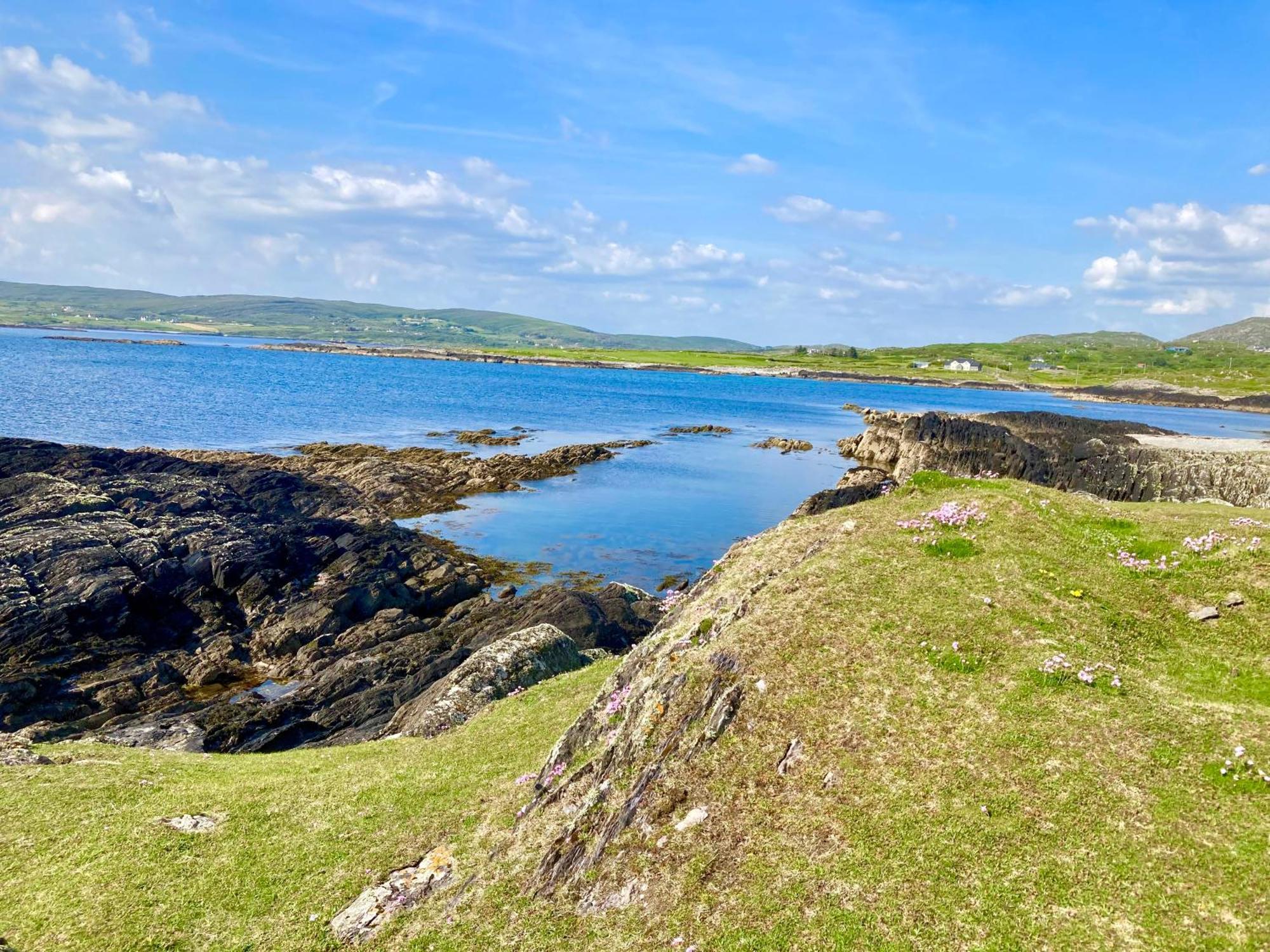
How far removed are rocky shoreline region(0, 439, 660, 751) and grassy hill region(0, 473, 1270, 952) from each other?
25.6 feet

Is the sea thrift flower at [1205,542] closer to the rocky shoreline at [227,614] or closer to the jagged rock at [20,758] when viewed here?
the rocky shoreline at [227,614]

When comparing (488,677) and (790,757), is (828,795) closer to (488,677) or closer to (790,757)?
(790,757)

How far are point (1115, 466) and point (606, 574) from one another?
54.5 meters

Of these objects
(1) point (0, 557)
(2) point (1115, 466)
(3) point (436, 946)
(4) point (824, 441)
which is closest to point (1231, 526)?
(3) point (436, 946)

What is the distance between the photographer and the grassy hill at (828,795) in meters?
12.1

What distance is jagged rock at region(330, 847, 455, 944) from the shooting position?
47.2ft

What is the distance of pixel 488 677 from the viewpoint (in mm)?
26938

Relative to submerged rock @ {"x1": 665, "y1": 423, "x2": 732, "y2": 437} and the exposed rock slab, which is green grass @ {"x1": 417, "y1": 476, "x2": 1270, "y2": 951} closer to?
the exposed rock slab

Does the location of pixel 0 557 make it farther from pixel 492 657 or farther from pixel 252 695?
pixel 492 657

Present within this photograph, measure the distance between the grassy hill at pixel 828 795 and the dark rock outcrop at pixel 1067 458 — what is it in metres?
56.9

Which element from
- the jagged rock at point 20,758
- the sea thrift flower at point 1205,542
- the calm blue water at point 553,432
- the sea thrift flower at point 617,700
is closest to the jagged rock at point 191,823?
the jagged rock at point 20,758

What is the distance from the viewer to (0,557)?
1576 inches

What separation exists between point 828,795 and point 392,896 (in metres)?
8.86

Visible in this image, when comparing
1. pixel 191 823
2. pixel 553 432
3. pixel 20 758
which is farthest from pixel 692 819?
pixel 553 432
